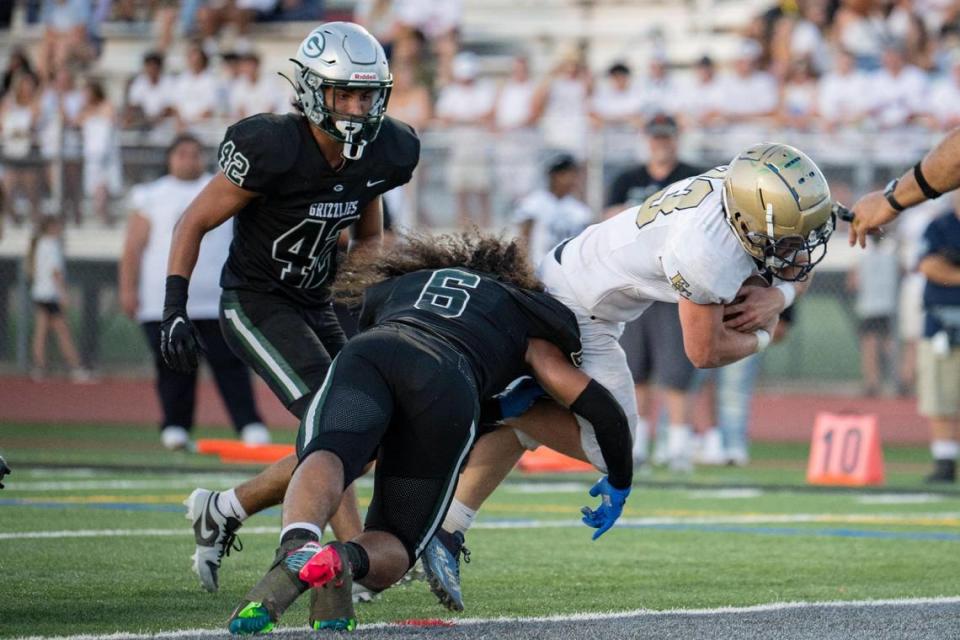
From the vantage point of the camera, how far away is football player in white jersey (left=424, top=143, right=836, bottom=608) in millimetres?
4793

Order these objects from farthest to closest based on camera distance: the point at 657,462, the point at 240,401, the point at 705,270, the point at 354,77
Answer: the point at 657,462 < the point at 240,401 < the point at 354,77 < the point at 705,270

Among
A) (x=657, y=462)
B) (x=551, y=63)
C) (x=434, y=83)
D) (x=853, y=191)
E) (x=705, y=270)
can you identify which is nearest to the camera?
(x=705, y=270)

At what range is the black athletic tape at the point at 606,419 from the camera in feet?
16.1

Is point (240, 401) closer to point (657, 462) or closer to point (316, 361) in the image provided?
point (657, 462)

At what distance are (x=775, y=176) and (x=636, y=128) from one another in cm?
990

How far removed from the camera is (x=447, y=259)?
5004 mm

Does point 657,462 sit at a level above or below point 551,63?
below

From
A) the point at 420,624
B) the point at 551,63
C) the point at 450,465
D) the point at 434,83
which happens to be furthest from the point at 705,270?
the point at 551,63

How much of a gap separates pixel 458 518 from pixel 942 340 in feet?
18.9

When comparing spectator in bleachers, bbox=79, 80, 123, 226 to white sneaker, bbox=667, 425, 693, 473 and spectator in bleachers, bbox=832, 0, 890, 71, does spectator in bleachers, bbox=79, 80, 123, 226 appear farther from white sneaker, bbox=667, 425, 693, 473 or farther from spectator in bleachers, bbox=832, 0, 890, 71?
spectator in bleachers, bbox=832, 0, 890, 71

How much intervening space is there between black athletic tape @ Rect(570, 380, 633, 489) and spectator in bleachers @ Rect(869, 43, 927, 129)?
1038cm

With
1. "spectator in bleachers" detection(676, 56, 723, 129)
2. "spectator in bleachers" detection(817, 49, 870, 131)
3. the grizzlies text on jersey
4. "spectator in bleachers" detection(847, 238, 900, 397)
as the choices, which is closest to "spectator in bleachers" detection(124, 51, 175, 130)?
"spectator in bleachers" detection(676, 56, 723, 129)

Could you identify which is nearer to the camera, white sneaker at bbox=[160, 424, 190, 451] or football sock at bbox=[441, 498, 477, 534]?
football sock at bbox=[441, 498, 477, 534]

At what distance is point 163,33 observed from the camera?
61.3ft
